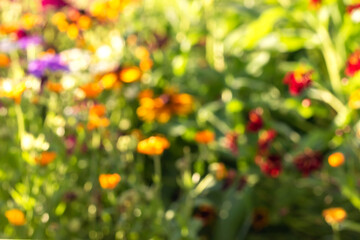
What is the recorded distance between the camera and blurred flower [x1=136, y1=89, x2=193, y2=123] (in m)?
2.21

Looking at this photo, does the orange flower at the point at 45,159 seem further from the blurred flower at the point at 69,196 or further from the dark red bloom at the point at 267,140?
the dark red bloom at the point at 267,140

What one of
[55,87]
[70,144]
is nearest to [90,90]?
[55,87]

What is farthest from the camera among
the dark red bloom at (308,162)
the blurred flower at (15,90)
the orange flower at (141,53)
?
the orange flower at (141,53)

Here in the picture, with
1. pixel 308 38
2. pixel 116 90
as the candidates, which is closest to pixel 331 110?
pixel 308 38

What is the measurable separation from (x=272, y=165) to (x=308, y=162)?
0.13m

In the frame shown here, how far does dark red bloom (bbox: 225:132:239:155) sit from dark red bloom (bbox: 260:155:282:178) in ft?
0.34

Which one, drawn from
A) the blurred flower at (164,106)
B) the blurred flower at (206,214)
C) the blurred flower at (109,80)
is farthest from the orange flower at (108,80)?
the blurred flower at (206,214)

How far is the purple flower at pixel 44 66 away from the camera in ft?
6.72

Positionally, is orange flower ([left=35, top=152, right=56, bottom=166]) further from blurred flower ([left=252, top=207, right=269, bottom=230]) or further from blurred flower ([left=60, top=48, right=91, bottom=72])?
blurred flower ([left=252, top=207, right=269, bottom=230])

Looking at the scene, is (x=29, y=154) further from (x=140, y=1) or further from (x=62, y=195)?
(x=140, y=1)

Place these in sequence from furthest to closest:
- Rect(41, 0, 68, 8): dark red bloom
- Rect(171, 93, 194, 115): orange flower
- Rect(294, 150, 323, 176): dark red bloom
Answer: Rect(41, 0, 68, 8): dark red bloom
Rect(171, 93, 194, 115): orange flower
Rect(294, 150, 323, 176): dark red bloom

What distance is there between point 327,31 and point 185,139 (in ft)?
2.18

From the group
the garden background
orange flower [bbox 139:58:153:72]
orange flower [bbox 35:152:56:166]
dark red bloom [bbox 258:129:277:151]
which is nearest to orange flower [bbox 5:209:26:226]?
the garden background

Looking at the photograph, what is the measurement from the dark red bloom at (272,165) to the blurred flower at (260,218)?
194 mm
